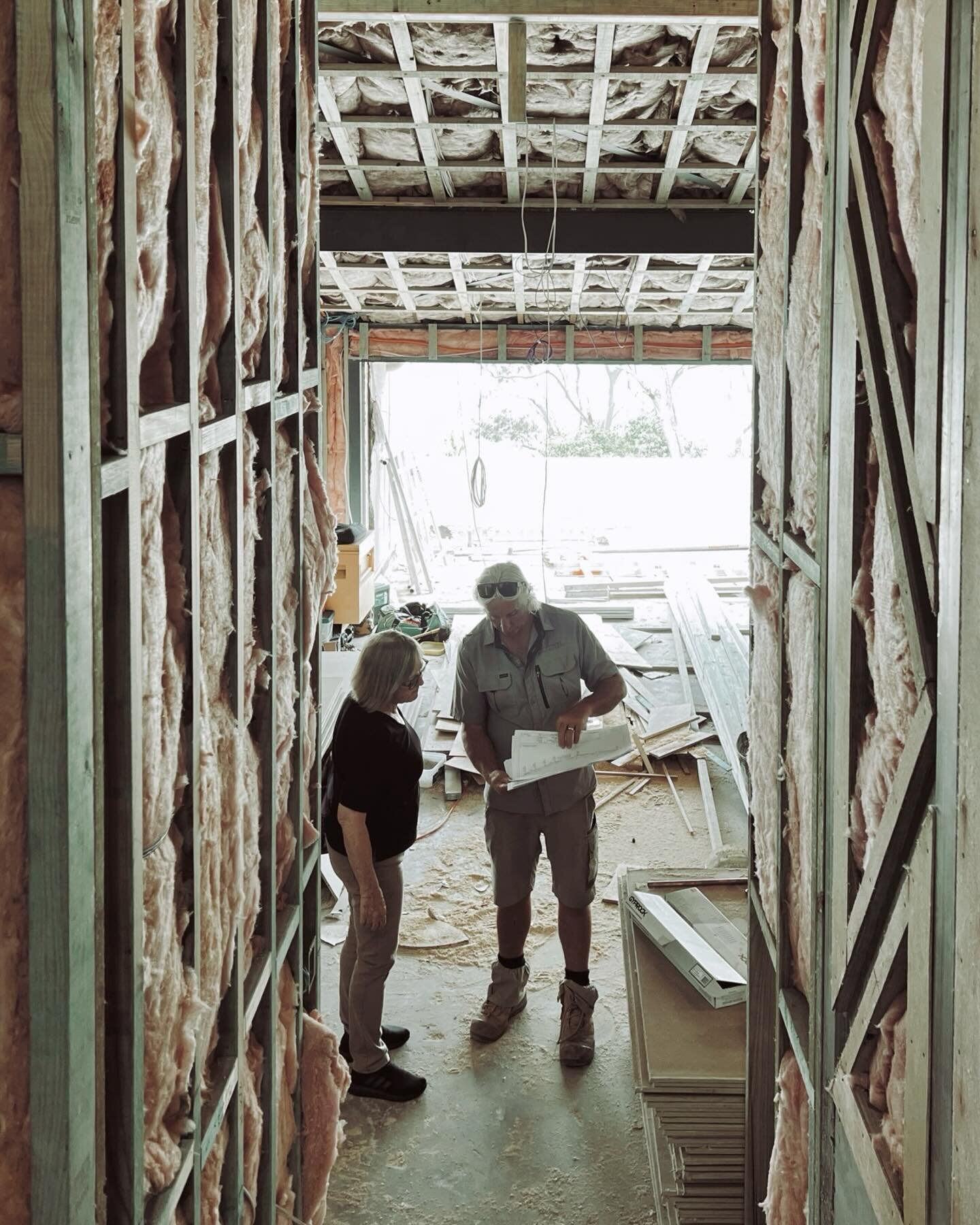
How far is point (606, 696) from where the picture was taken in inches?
214

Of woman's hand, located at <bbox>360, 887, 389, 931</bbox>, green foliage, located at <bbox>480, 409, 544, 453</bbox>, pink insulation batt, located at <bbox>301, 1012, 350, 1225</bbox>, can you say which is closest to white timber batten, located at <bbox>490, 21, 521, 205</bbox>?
woman's hand, located at <bbox>360, 887, 389, 931</bbox>

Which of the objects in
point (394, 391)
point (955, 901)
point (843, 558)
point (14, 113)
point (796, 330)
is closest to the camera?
point (14, 113)

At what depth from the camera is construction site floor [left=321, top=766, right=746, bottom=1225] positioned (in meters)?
4.39

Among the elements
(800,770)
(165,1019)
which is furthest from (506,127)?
(165,1019)

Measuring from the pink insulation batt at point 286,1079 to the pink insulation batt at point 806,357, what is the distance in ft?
6.69

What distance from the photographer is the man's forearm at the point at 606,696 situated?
17.7ft

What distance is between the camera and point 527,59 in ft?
19.5

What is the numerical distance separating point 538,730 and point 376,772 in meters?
0.90

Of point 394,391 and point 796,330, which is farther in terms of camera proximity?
point 394,391

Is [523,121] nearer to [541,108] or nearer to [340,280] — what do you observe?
[541,108]

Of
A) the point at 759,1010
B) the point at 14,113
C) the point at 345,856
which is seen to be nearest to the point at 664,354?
the point at 345,856

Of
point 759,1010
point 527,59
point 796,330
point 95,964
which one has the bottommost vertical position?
point 759,1010

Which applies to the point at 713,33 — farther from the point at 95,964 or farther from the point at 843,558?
the point at 95,964

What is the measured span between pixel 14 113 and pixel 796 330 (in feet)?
6.34
